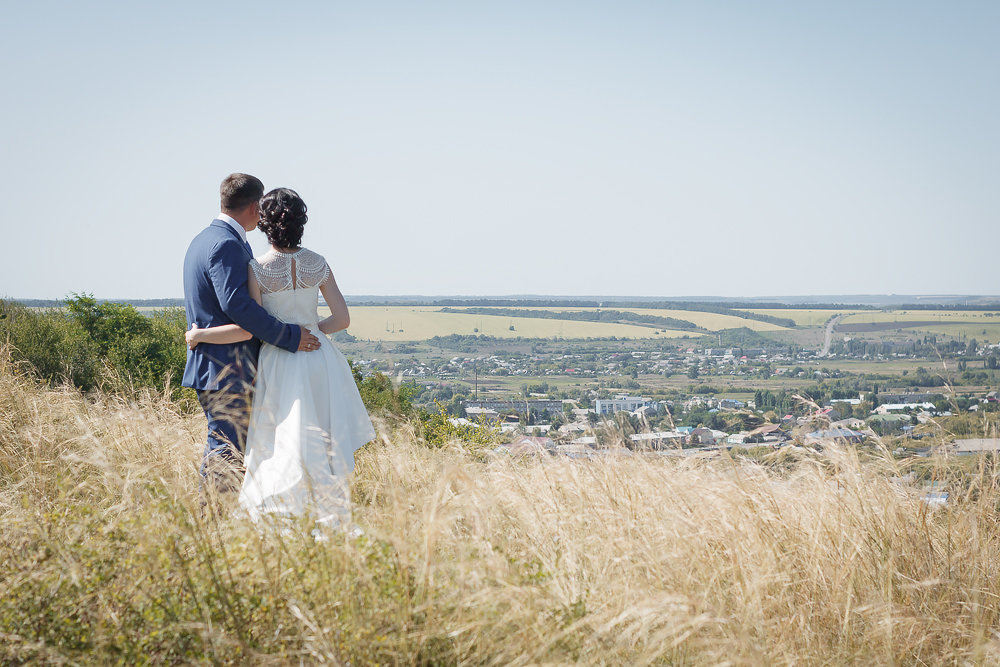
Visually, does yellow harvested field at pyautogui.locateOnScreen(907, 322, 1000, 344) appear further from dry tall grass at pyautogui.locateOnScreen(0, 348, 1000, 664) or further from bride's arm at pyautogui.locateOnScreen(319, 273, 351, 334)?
bride's arm at pyautogui.locateOnScreen(319, 273, 351, 334)

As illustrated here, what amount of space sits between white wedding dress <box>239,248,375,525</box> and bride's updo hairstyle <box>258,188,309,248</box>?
9 cm

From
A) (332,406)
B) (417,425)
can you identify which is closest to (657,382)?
(417,425)

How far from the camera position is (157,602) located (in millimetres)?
1973

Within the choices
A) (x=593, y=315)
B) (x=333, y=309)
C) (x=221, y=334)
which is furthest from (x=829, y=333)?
(x=221, y=334)

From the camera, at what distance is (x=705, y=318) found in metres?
67.2

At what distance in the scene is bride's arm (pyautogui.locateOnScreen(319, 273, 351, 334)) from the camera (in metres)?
3.86

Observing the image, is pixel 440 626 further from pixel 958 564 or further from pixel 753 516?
pixel 958 564

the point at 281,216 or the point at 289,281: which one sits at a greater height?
the point at 281,216

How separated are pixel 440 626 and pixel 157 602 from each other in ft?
2.71

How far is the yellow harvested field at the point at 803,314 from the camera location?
63256mm

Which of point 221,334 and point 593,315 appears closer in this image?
point 221,334

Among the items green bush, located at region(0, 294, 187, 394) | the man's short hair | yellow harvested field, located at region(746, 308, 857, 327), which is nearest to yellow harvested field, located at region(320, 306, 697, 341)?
yellow harvested field, located at region(746, 308, 857, 327)

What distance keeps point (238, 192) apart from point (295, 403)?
120cm

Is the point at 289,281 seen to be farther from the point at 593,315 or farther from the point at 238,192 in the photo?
the point at 593,315
